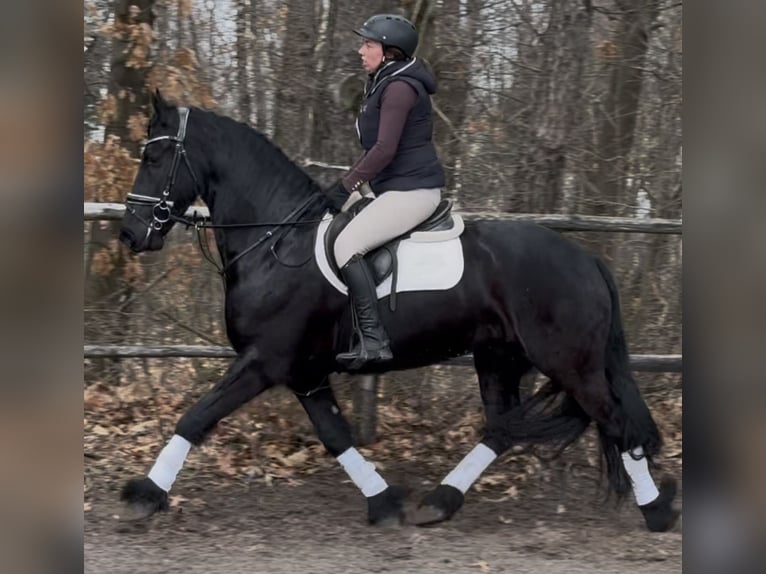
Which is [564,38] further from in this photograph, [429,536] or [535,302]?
[429,536]

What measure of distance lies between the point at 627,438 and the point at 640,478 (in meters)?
0.27

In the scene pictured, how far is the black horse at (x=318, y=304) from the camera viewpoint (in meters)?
5.38

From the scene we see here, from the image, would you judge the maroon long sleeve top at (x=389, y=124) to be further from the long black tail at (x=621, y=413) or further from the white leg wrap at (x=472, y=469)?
the white leg wrap at (x=472, y=469)

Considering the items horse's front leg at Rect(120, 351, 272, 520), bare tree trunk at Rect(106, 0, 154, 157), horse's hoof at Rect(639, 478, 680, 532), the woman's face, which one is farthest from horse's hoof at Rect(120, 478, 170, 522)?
bare tree trunk at Rect(106, 0, 154, 157)

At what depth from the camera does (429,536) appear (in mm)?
5727

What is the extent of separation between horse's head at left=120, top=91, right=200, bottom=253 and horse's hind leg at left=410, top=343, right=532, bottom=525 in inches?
76.1

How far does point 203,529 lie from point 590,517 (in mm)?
2393

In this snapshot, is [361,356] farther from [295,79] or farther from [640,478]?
[295,79]

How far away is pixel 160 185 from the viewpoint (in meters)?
5.42

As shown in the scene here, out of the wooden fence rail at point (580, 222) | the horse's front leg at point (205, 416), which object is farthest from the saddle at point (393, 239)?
the wooden fence rail at point (580, 222)

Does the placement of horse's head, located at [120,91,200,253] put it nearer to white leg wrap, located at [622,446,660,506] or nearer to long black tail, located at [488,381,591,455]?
long black tail, located at [488,381,591,455]

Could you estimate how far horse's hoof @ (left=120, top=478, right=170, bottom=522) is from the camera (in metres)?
5.40

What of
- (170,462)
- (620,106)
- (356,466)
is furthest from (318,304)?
(620,106)
